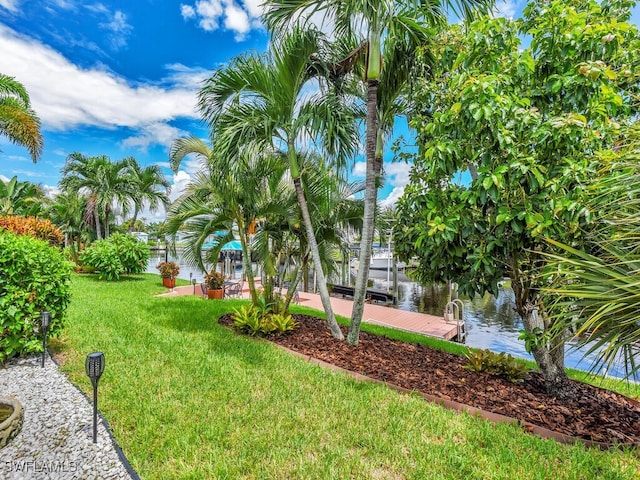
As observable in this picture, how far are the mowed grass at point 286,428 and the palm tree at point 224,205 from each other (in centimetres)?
251

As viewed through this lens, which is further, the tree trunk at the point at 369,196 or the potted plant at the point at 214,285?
the potted plant at the point at 214,285

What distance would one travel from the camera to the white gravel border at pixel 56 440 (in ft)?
7.45

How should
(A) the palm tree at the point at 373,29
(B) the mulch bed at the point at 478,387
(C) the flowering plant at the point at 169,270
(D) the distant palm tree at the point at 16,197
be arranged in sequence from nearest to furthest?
(B) the mulch bed at the point at 478,387
(A) the palm tree at the point at 373,29
(C) the flowering plant at the point at 169,270
(D) the distant palm tree at the point at 16,197

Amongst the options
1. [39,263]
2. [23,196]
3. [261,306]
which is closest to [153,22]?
[39,263]

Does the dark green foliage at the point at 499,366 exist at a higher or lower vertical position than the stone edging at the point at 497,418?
higher

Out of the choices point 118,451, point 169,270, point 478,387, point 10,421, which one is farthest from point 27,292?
point 169,270

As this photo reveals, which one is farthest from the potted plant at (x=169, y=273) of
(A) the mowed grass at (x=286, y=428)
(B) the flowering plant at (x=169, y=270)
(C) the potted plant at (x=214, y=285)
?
(A) the mowed grass at (x=286, y=428)

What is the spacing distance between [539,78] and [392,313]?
805 cm

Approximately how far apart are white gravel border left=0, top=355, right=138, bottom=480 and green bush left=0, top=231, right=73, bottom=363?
1.48 feet

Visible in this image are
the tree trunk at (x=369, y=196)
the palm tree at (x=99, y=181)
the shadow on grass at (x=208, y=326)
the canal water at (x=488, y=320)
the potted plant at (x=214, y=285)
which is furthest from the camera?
the palm tree at (x=99, y=181)

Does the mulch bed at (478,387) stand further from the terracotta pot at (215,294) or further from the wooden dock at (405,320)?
the terracotta pot at (215,294)

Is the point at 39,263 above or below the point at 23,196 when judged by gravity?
below

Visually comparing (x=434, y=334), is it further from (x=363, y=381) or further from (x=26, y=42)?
(x=26, y=42)

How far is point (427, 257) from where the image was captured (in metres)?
4.06
